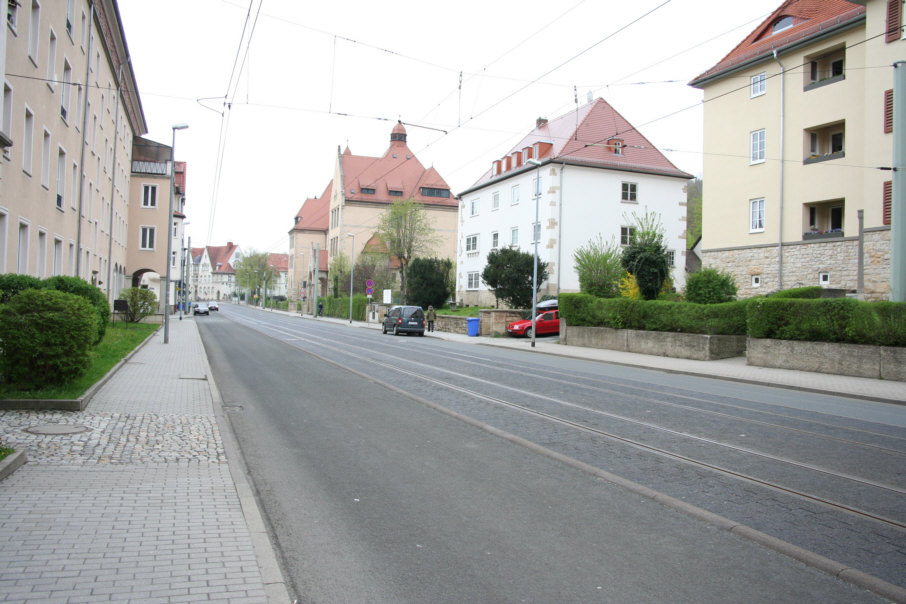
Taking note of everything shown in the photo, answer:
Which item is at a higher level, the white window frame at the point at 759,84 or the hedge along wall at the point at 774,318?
the white window frame at the point at 759,84

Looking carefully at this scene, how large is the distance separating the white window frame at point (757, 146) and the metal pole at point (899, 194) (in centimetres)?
1125

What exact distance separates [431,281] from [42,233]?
3359 cm

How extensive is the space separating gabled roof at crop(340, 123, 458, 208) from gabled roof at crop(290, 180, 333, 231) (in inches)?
Answer: 808

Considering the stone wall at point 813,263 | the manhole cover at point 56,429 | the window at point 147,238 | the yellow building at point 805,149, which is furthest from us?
the window at point 147,238

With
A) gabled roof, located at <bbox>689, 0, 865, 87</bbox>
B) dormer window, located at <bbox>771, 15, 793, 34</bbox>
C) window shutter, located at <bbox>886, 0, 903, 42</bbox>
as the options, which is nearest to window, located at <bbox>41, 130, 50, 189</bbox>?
gabled roof, located at <bbox>689, 0, 865, 87</bbox>

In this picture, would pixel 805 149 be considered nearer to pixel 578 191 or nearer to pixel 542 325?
pixel 542 325

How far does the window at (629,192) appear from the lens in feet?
144

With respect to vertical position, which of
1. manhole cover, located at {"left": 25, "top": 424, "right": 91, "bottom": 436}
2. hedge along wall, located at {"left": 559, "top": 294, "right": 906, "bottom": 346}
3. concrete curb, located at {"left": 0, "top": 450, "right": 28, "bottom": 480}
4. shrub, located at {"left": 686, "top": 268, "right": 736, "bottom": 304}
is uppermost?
shrub, located at {"left": 686, "top": 268, "right": 736, "bottom": 304}

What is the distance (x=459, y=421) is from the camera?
30.3 ft

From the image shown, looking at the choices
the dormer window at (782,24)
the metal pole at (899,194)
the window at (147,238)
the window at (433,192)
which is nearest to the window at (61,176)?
the window at (147,238)

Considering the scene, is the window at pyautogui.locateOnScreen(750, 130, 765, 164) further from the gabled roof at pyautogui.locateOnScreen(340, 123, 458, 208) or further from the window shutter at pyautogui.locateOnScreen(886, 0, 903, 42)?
the gabled roof at pyautogui.locateOnScreen(340, 123, 458, 208)

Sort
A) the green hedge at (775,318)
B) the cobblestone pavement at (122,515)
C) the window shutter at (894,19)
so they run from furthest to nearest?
the window shutter at (894,19) < the green hedge at (775,318) < the cobblestone pavement at (122,515)

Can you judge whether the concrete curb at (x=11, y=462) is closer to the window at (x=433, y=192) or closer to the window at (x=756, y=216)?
the window at (x=756, y=216)

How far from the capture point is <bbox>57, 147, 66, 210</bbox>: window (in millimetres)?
22266
